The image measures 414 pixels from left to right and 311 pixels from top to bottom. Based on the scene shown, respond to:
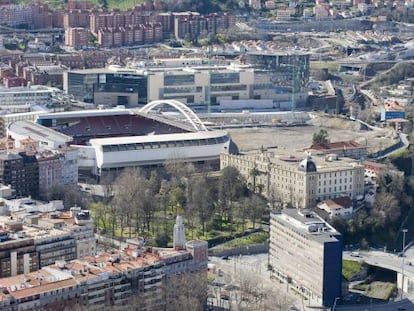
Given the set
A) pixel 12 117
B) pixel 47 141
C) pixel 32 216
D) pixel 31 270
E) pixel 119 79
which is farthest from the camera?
pixel 119 79

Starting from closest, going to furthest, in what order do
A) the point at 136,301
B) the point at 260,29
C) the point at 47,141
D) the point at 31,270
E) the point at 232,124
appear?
the point at 136,301 < the point at 31,270 < the point at 47,141 < the point at 232,124 < the point at 260,29

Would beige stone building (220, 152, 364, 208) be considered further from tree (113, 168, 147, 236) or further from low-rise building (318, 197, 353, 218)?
tree (113, 168, 147, 236)

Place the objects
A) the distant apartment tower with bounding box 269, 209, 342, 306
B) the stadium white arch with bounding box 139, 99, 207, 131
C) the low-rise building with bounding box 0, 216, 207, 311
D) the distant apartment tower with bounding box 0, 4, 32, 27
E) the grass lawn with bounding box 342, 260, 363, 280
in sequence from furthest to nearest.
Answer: the distant apartment tower with bounding box 0, 4, 32, 27, the stadium white arch with bounding box 139, 99, 207, 131, the grass lawn with bounding box 342, 260, 363, 280, the distant apartment tower with bounding box 269, 209, 342, 306, the low-rise building with bounding box 0, 216, 207, 311

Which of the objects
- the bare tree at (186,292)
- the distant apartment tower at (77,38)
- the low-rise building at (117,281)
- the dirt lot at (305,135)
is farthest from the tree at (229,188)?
the distant apartment tower at (77,38)

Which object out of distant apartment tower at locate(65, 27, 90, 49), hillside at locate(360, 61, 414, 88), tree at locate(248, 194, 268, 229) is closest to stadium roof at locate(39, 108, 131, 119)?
tree at locate(248, 194, 268, 229)

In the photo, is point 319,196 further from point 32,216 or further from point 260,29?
point 260,29

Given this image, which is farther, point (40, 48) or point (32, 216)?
point (40, 48)

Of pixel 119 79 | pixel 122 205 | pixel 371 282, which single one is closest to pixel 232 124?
pixel 119 79

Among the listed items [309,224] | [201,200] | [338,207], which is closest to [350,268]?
[309,224]
